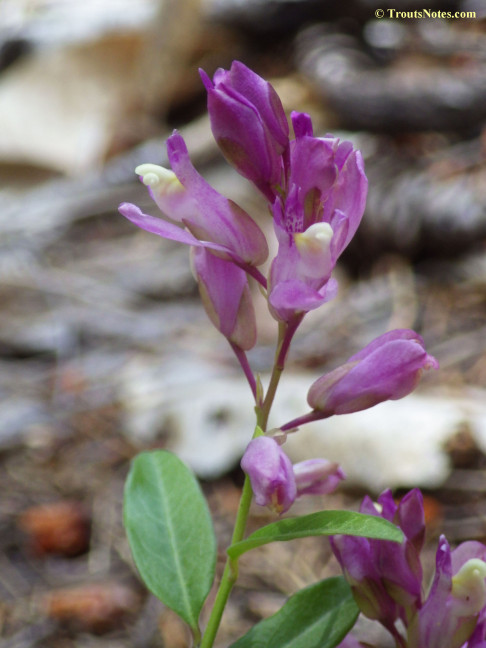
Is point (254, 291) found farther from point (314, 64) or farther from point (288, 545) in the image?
point (314, 64)

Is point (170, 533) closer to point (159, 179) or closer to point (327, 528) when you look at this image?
point (327, 528)

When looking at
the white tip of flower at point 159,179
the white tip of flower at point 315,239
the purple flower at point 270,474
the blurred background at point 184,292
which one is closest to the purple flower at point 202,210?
the white tip of flower at point 159,179

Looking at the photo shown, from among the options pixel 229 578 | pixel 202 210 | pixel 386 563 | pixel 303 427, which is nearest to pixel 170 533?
pixel 229 578

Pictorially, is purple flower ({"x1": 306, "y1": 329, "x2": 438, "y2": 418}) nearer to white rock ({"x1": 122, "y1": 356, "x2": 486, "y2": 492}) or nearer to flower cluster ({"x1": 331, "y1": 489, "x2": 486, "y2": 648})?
flower cluster ({"x1": 331, "y1": 489, "x2": 486, "y2": 648})

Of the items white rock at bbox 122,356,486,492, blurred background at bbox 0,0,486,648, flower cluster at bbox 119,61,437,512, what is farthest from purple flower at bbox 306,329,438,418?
white rock at bbox 122,356,486,492

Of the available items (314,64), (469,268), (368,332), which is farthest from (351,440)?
(314,64)

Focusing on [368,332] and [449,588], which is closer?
[449,588]

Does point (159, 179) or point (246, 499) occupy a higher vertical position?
point (159, 179)
